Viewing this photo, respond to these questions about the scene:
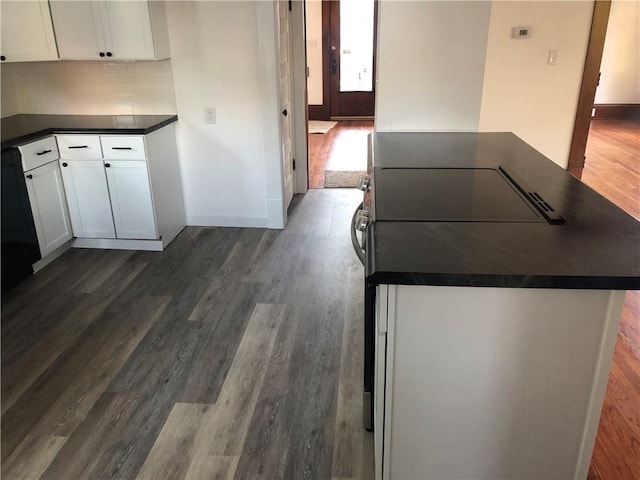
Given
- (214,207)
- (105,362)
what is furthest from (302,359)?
(214,207)

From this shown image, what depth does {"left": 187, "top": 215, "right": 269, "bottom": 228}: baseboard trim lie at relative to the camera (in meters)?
4.14

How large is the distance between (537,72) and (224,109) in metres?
3.14

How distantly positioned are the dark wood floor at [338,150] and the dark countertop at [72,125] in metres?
1.97

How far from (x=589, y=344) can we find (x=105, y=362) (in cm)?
208

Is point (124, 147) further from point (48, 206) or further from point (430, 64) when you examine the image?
point (430, 64)

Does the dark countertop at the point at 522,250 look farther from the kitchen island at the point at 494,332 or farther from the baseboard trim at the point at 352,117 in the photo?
the baseboard trim at the point at 352,117

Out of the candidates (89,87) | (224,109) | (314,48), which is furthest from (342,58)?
(89,87)

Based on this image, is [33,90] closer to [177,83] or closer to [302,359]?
[177,83]

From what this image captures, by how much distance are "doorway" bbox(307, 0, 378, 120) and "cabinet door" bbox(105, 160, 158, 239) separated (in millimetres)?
5768

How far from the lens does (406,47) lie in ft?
10.7

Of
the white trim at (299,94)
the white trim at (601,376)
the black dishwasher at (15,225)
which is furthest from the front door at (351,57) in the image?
the white trim at (601,376)

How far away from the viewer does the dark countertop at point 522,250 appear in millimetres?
1253

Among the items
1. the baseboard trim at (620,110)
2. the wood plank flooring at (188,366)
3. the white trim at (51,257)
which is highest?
the baseboard trim at (620,110)

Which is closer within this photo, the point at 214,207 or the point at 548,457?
the point at 548,457
